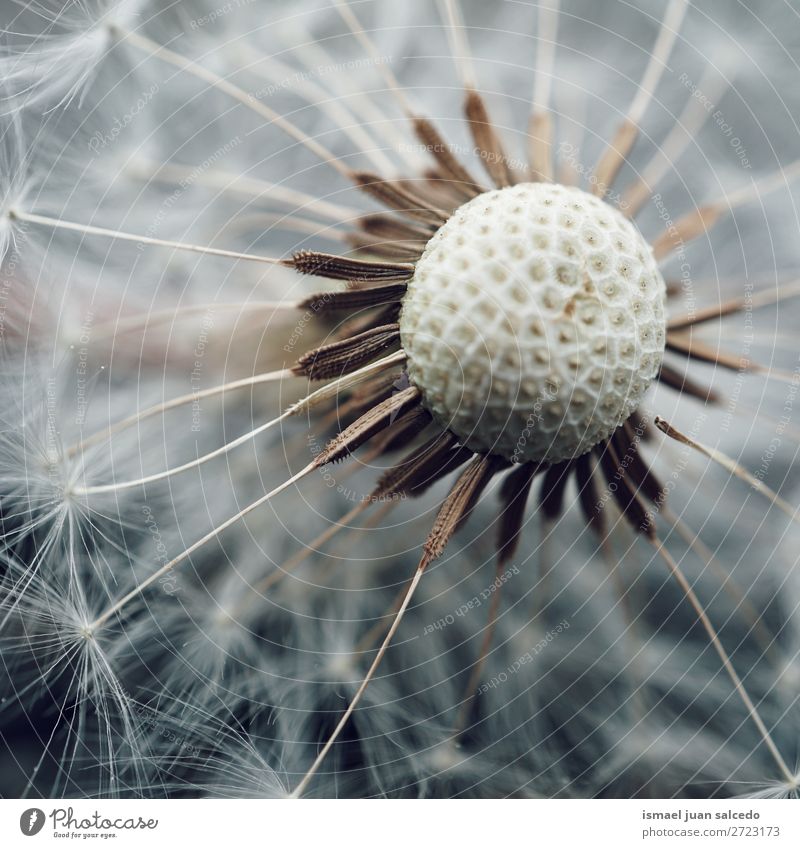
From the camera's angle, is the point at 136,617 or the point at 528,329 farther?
the point at 136,617

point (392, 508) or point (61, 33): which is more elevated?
point (61, 33)

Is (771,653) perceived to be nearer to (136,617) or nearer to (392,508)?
(392,508)

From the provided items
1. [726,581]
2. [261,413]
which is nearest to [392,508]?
[261,413]

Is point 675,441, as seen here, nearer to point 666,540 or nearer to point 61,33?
point 666,540
